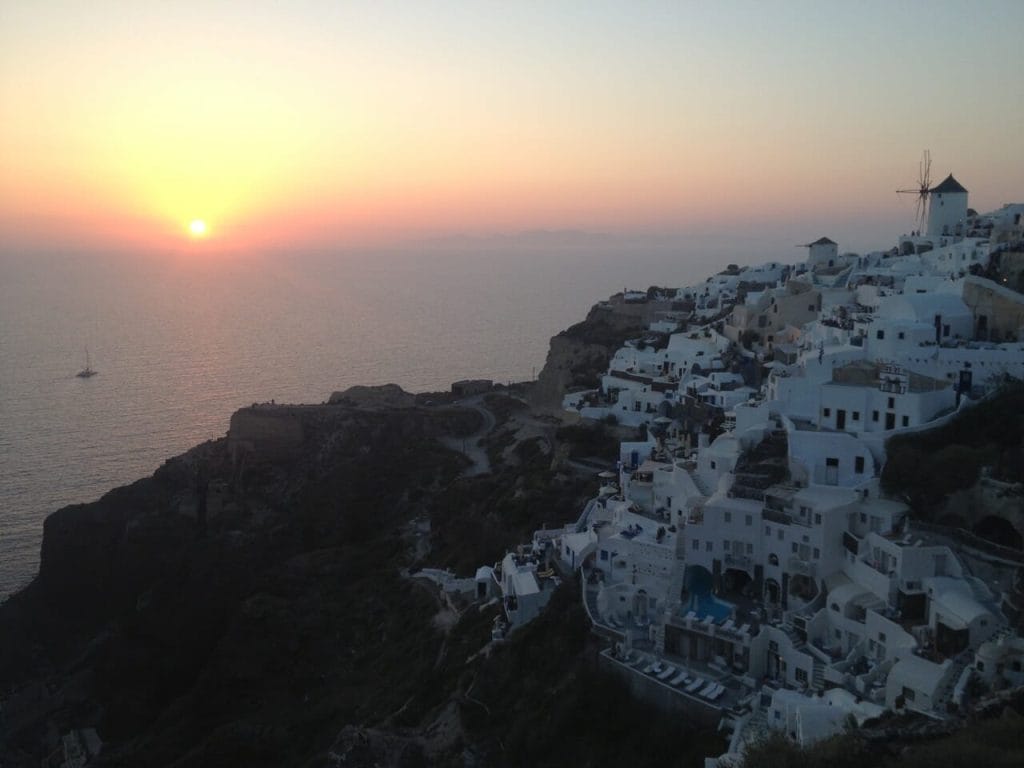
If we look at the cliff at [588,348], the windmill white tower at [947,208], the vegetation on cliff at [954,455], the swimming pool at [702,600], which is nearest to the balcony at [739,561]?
the swimming pool at [702,600]

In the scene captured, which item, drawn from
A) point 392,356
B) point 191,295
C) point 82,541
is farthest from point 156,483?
point 191,295

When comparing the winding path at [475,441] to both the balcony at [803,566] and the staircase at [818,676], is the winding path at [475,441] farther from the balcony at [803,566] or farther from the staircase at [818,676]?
the staircase at [818,676]

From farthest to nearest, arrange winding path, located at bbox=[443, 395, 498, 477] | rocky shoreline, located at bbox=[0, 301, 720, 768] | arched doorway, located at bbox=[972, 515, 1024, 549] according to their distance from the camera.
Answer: winding path, located at bbox=[443, 395, 498, 477]
rocky shoreline, located at bbox=[0, 301, 720, 768]
arched doorway, located at bbox=[972, 515, 1024, 549]

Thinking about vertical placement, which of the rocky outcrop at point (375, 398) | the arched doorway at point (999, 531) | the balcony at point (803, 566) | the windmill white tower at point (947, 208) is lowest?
the rocky outcrop at point (375, 398)

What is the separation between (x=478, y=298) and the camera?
547ft

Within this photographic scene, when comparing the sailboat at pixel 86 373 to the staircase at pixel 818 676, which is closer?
the staircase at pixel 818 676

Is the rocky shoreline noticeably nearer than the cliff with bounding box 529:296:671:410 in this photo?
Yes

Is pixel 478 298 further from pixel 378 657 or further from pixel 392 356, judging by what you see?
pixel 378 657

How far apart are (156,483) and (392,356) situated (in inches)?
2022

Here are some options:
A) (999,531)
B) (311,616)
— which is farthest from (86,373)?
(999,531)

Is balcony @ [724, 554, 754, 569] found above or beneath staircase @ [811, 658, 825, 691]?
above

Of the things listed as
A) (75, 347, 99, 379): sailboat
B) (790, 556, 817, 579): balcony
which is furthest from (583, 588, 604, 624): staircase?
(75, 347, 99, 379): sailboat

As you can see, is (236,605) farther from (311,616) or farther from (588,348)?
(588,348)

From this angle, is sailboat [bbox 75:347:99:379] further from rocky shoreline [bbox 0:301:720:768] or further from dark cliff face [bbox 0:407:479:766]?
dark cliff face [bbox 0:407:479:766]
